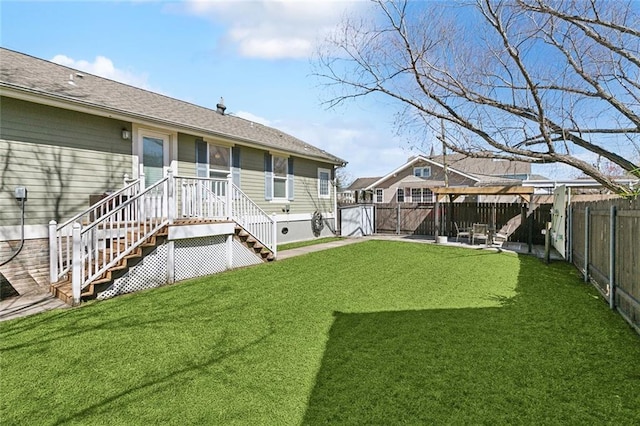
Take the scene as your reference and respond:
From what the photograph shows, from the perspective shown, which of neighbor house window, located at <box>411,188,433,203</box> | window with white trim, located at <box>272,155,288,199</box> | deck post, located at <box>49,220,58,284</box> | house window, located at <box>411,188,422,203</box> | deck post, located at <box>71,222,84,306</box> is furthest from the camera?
house window, located at <box>411,188,422,203</box>

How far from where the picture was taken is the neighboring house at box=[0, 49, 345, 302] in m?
6.20

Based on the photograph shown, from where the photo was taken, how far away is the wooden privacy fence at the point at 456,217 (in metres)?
13.6

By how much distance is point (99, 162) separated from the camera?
7496 mm

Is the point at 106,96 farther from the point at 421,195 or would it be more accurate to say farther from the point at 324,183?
the point at 421,195

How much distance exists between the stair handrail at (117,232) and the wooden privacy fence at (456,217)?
11.3m

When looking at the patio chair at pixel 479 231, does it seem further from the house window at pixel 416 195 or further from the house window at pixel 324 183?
the house window at pixel 416 195

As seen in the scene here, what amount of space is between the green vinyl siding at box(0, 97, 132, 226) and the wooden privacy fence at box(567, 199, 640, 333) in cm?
918

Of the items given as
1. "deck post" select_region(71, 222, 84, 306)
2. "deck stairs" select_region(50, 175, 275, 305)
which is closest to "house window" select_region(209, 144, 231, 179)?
"deck stairs" select_region(50, 175, 275, 305)

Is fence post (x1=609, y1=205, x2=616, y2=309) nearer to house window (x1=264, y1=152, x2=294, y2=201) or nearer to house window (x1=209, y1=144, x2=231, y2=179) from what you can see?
house window (x1=209, y1=144, x2=231, y2=179)

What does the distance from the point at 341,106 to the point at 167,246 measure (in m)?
6.80

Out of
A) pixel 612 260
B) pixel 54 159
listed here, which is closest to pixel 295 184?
pixel 54 159

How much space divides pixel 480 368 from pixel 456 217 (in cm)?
1374

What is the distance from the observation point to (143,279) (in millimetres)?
6375

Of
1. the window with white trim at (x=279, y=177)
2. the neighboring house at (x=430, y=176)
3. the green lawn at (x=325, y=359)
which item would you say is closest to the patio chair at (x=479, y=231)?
the green lawn at (x=325, y=359)
